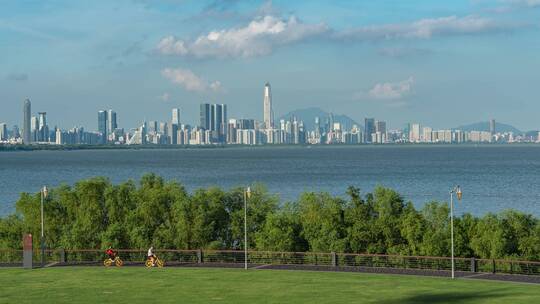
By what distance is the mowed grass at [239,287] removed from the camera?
3259cm

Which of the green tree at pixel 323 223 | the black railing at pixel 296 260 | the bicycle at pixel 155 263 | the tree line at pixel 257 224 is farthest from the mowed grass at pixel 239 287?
the tree line at pixel 257 224

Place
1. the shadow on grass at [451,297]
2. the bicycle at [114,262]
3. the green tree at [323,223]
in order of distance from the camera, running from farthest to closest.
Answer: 1. the green tree at [323,223]
2. the bicycle at [114,262]
3. the shadow on grass at [451,297]

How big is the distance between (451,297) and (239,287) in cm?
927

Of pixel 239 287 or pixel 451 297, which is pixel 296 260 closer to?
pixel 239 287

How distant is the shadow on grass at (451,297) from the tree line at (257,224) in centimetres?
1776

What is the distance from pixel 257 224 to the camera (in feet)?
204

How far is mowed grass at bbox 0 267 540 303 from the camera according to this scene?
3259 centimetres

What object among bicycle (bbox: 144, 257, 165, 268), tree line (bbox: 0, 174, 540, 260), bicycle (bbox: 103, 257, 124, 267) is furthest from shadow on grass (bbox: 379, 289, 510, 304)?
bicycle (bbox: 103, 257, 124, 267)

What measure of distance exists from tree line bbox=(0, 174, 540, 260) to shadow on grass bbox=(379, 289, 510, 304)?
17760 millimetres

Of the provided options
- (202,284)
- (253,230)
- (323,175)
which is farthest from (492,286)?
(323,175)

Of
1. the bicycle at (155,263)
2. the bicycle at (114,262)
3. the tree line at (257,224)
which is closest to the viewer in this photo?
the bicycle at (155,263)

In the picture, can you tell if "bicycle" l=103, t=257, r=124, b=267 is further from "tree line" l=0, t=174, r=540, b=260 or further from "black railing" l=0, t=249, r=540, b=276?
"tree line" l=0, t=174, r=540, b=260

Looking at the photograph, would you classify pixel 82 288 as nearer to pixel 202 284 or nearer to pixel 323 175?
pixel 202 284

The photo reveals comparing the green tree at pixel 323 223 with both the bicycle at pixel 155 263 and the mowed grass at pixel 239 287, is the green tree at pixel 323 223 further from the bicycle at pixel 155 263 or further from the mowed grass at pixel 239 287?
the bicycle at pixel 155 263
